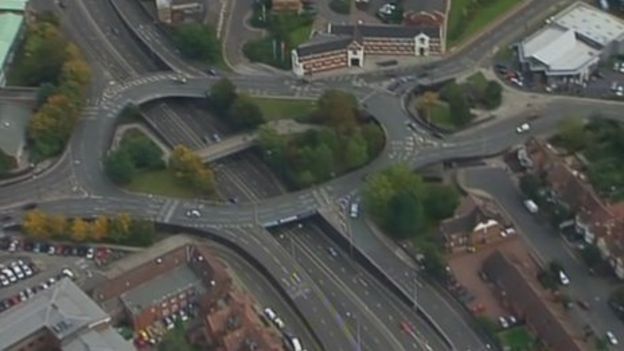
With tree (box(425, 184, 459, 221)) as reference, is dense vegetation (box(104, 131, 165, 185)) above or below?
above

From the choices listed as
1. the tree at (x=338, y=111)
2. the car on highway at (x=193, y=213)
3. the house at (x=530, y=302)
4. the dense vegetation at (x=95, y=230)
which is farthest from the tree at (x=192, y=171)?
the house at (x=530, y=302)

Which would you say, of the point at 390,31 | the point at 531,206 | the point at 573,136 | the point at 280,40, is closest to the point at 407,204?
the point at 531,206

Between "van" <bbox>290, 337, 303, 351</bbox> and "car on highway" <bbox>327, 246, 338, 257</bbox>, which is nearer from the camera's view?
"van" <bbox>290, 337, 303, 351</bbox>

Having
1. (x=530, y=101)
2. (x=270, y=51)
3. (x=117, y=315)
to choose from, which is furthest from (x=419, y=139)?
(x=117, y=315)

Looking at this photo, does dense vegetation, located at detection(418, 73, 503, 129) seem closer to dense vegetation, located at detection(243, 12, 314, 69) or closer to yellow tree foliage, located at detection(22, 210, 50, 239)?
dense vegetation, located at detection(243, 12, 314, 69)

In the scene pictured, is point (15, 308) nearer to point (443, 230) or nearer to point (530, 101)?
point (443, 230)

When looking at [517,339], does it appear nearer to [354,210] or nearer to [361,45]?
[354,210]

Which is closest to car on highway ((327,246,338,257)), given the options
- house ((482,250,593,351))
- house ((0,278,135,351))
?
house ((482,250,593,351))
